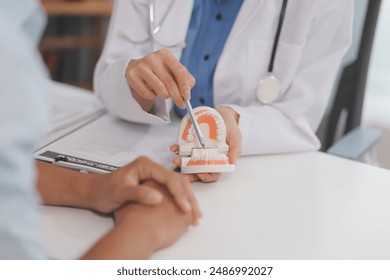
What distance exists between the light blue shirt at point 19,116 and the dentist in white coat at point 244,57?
506 mm

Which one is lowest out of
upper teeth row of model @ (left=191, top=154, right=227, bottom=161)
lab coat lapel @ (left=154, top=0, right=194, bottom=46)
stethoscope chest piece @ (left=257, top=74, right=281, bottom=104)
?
upper teeth row of model @ (left=191, top=154, right=227, bottom=161)

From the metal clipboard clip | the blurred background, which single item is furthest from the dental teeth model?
the blurred background

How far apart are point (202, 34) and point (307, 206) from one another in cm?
52

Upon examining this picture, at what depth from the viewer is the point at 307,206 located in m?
0.82

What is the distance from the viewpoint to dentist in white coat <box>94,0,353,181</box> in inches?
40.6

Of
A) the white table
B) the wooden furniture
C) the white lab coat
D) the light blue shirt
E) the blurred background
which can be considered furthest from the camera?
the wooden furniture

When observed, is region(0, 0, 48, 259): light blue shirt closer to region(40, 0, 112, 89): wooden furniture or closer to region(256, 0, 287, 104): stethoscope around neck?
region(256, 0, 287, 104): stethoscope around neck

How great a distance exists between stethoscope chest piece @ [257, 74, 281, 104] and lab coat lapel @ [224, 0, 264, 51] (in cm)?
12

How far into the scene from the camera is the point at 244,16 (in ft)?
3.52

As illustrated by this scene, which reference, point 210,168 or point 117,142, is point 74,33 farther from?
point 210,168

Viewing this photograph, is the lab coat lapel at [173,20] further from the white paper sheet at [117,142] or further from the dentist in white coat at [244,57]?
the white paper sheet at [117,142]

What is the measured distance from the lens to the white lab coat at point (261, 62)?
103 cm

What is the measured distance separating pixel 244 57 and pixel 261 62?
0.04m

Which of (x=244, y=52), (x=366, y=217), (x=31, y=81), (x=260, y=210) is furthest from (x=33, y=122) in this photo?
(x=244, y=52)
